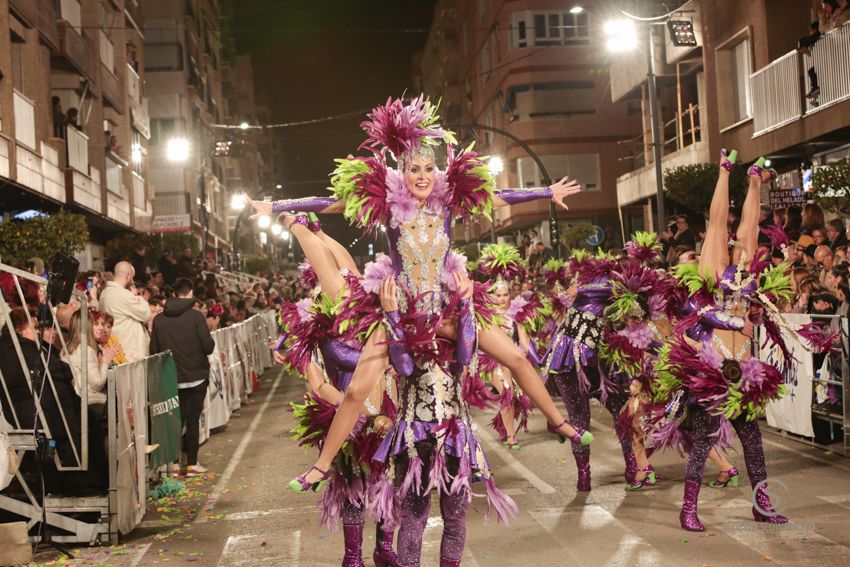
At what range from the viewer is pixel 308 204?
6.41 meters

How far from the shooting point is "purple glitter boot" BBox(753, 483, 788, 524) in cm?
796

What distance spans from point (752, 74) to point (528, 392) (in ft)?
66.1

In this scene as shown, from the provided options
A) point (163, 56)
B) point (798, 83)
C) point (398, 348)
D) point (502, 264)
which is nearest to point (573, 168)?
point (163, 56)

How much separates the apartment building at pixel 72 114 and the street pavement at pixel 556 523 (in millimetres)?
11656

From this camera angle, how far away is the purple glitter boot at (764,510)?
26.1 ft

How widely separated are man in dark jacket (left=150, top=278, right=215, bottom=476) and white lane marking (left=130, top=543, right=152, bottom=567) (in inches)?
148

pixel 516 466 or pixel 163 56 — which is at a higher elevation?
pixel 163 56

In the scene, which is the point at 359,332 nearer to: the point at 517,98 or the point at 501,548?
the point at 501,548

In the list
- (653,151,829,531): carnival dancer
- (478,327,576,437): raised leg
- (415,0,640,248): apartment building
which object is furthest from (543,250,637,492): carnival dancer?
(415,0,640,248): apartment building

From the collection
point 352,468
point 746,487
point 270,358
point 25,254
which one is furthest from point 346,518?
point 270,358

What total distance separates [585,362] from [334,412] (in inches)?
145

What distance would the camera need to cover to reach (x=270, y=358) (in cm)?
2972

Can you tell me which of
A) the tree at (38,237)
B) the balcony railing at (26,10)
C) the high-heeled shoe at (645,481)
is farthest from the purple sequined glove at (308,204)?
the balcony railing at (26,10)

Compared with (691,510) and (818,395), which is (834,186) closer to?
(818,395)
